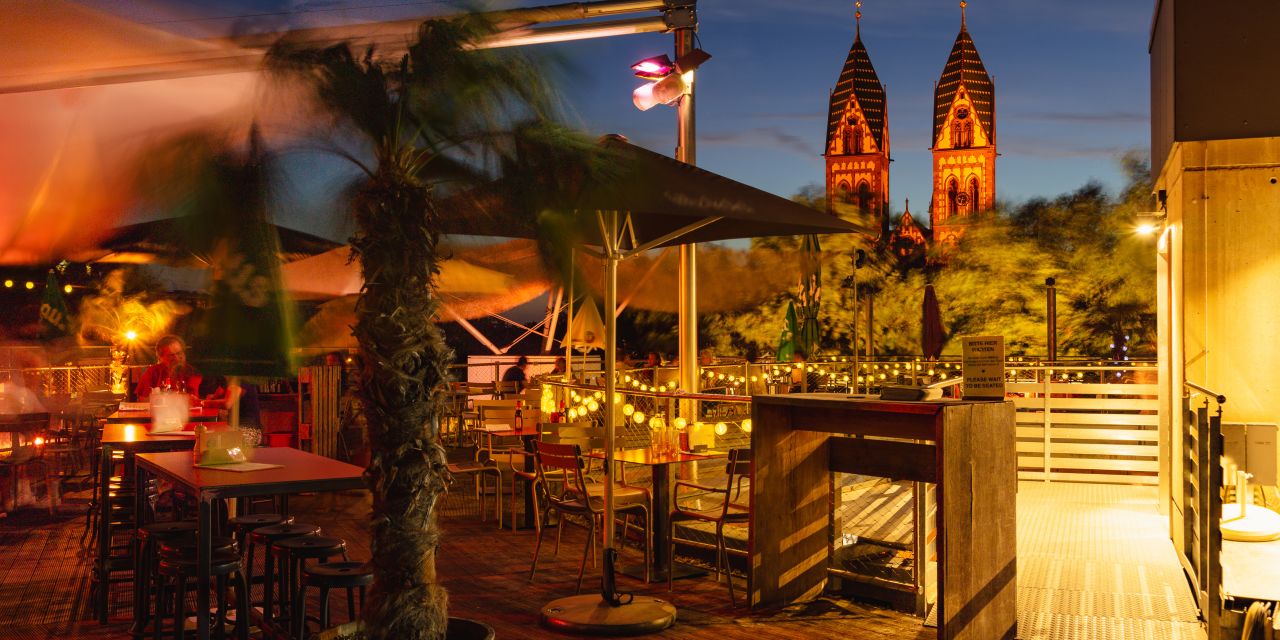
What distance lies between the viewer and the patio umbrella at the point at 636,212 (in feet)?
14.0

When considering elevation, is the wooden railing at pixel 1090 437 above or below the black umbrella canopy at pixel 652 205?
below

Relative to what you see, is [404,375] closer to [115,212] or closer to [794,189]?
[115,212]

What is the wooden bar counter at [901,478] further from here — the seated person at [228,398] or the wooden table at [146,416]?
the wooden table at [146,416]

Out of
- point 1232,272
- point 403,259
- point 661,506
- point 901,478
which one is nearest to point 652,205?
point 403,259

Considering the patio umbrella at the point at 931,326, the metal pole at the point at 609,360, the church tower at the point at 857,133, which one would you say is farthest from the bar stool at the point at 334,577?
the church tower at the point at 857,133

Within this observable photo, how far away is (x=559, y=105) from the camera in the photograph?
13.6ft

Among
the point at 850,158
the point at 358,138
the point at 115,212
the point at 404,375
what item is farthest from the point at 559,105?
the point at 850,158

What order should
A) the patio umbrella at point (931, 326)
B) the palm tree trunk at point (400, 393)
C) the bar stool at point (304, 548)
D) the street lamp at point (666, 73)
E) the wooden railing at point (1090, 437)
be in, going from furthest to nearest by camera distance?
the patio umbrella at point (931, 326)
the wooden railing at point (1090, 437)
the street lamp at point (666, 73)
the bar stool at point (304, 548)
the palm tree trunk at point (400, 393)

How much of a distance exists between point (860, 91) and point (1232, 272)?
100869 mm

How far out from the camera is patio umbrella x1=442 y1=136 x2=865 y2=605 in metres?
4.25

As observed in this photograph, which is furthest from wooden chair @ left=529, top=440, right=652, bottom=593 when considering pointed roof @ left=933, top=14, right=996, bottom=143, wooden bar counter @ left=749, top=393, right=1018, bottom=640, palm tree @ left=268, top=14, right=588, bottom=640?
pointed roof @ left=933, top=14, right=996, bottom=143

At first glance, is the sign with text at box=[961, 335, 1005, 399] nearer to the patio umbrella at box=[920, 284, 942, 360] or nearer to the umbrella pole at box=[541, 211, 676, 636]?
the umbrella pole at box=[541, 211, 676, 636]

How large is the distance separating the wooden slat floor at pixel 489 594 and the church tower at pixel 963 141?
10004 cm

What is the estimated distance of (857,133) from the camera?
10275 centimetres
